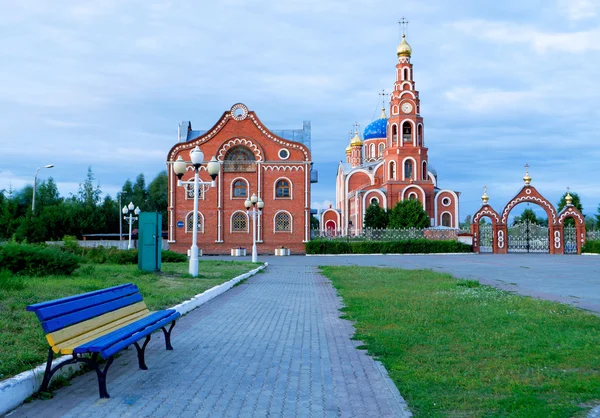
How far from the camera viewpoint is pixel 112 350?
5020 mm

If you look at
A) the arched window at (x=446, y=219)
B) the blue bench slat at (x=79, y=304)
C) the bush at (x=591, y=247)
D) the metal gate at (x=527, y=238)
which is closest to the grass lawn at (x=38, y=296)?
the blue bench slat at (x=79, y=304)

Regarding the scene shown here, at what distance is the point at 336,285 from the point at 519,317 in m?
7.68

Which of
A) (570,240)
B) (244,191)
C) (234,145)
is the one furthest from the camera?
(244,191)

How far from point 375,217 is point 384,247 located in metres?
12.0

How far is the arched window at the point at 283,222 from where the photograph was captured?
46375 mm

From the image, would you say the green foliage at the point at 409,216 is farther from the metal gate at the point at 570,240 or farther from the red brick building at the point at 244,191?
the metal gate at the point at 570,240

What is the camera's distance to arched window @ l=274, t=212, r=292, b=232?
4638cm

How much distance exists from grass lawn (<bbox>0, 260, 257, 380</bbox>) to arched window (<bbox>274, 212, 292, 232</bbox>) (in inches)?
1121

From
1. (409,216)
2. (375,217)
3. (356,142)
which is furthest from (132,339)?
(356,142)

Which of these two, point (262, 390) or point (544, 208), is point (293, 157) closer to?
point (544, 208)

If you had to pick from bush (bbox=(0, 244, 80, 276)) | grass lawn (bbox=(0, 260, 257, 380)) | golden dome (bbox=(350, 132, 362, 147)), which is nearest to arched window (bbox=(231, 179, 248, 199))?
grass lawn (bbox=(0, 260, 257, 380))

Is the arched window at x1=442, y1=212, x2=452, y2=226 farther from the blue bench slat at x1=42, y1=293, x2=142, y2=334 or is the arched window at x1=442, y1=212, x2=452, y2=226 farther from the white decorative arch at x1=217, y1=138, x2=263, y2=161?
the blue bench slat at x1=42, y1=293, x2=142, y2=334

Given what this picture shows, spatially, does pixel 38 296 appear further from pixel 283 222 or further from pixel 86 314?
pixel 283 222

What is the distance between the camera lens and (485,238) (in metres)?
46.4
